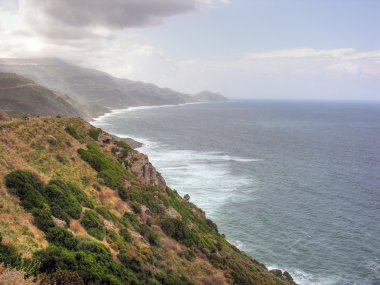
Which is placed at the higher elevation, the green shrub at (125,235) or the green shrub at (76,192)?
the green shrub at (76,192)

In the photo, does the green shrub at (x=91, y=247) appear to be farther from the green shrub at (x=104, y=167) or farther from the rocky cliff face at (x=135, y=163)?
the rocky cliff face at (x=135, y=163)

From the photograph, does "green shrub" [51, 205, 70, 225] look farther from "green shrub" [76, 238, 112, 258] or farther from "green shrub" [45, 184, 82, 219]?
"green shrub" [76, 238, 112, 258]

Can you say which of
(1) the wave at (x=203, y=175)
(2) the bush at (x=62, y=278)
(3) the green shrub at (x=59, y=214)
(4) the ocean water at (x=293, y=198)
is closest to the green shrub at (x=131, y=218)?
(3) the green shrub at (x=59, y=214)

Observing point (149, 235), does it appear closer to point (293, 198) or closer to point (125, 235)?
point (125, 235)

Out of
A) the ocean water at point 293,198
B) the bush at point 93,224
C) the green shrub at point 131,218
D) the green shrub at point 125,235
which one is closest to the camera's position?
the bush at point 93,224

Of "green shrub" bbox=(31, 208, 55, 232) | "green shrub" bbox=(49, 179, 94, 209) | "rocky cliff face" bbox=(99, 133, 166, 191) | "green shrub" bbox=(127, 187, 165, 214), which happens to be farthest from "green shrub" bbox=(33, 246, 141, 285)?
"rocky cliff face" bbox=(99, 133, 166, 191)

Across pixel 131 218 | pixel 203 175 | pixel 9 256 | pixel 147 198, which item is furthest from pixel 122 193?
pixel 203 175

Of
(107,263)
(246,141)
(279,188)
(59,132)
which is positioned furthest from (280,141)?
(107,263)
